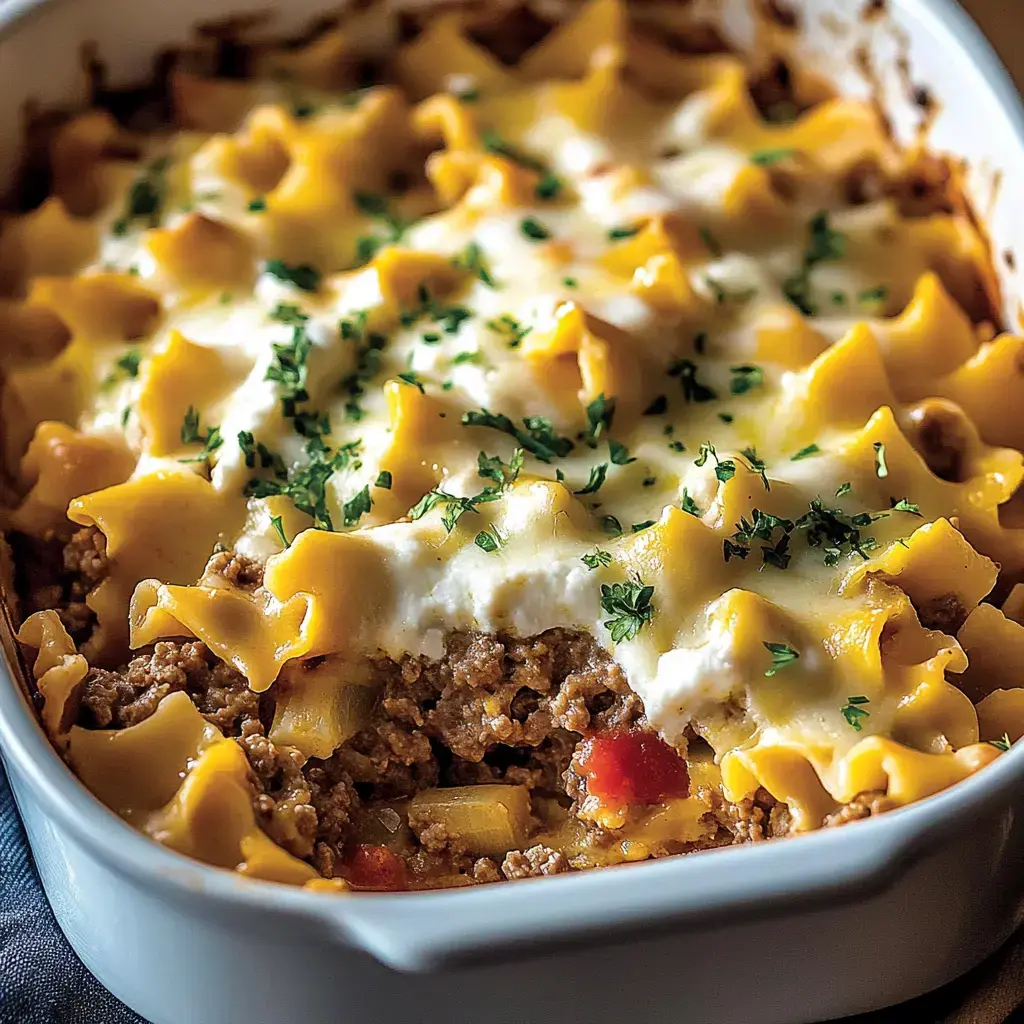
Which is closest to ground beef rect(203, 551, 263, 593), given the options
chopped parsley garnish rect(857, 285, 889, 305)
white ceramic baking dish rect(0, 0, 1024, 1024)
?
white ceramic baking dish rect(0, 0, 1024, 1024)

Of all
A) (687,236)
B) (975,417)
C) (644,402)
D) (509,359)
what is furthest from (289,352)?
(975,417)

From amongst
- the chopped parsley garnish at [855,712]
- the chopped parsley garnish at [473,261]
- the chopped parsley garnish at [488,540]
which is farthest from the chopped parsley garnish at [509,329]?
the chopped parsley garnish at [855,712]

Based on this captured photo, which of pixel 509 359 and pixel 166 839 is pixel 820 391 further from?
pixel 166 839

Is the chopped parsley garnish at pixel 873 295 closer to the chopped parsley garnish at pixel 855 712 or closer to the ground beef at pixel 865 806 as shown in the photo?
the chopped parsley garnish at pixel 855 712

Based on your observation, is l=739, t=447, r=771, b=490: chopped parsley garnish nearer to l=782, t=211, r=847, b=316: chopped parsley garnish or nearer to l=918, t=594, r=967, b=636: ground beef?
l=918, t=594, r=967, b=636: ground beef

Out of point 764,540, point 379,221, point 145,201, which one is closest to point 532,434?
point 764,540

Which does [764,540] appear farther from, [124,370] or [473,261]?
[124,370]
